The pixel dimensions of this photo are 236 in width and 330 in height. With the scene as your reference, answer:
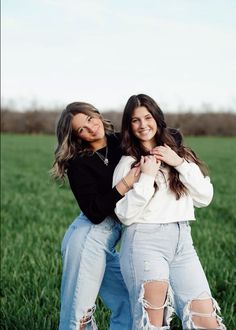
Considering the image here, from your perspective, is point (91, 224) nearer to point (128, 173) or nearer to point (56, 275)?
point (128, 173)

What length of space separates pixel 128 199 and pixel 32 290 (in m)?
2.29

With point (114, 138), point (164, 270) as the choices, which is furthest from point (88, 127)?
point (164, 270)

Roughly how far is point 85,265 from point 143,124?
0.91 m

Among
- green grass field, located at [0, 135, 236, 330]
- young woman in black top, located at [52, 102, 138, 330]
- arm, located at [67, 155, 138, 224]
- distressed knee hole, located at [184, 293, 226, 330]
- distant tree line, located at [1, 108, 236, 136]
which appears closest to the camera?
distressed knee hole, located at [184, 293, 226, 330]

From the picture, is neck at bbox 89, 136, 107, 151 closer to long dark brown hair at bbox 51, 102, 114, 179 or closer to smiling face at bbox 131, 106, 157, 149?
long dark brown hair at bbox 51, 102, 114, 179

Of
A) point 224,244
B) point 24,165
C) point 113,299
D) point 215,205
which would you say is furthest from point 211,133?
point 113,299

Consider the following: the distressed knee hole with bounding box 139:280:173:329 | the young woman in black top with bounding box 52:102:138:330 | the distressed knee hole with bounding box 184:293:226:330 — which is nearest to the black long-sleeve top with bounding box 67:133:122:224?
the young woman in black top with bounding box 52:102:138:330

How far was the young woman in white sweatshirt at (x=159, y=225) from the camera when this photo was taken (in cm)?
316

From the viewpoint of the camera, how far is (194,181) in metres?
3.34

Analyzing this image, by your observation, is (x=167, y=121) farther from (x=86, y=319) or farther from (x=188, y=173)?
(x=188, y=173)

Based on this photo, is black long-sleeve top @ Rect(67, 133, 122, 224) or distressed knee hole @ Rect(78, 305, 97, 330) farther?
distressed knee hole @ Rect(78, 305, 97, 330)

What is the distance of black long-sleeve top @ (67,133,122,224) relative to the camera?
3342 millimetres

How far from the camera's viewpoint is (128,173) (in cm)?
336

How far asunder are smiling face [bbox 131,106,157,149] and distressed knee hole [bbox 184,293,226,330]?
95 centimetres
